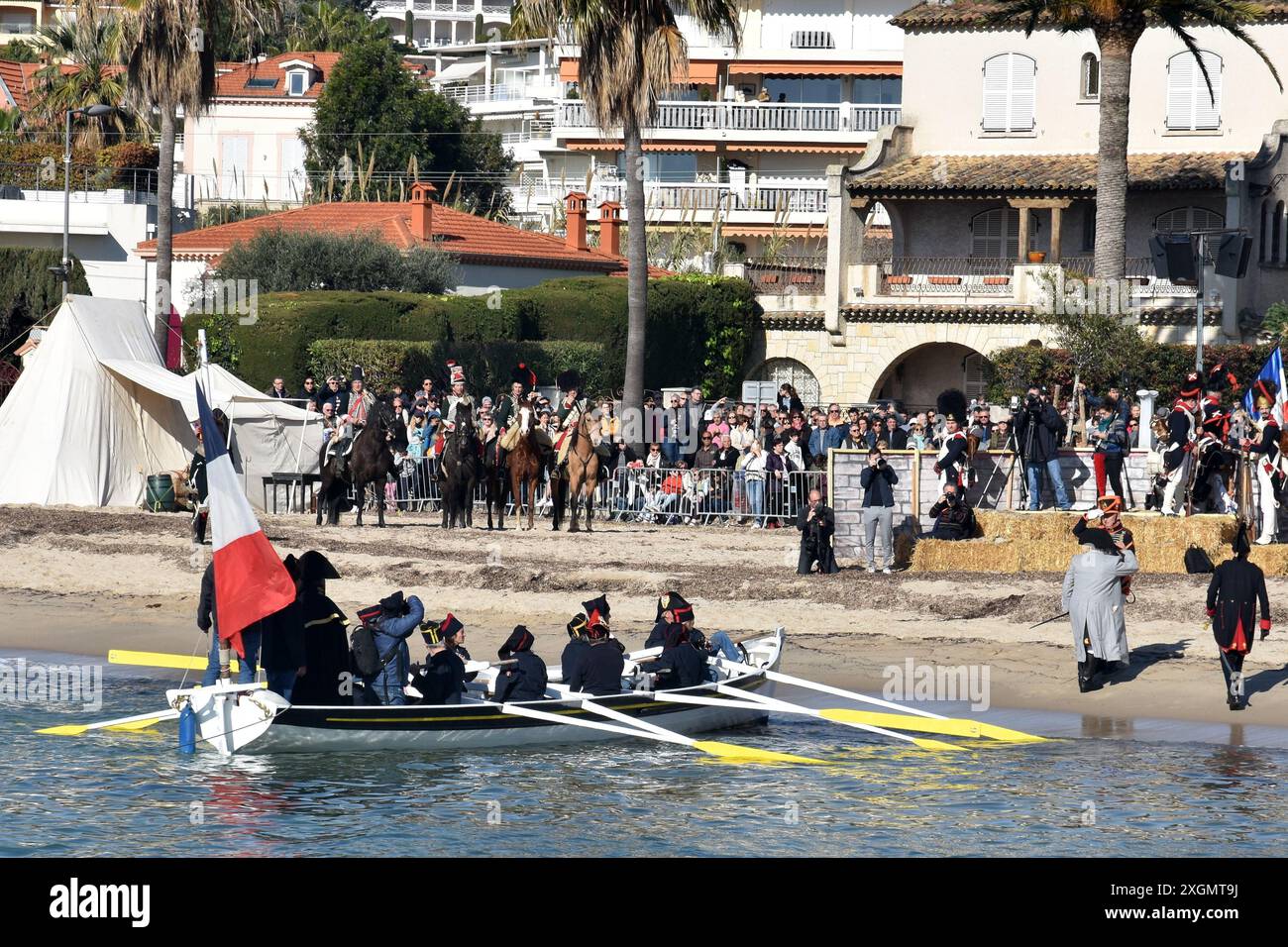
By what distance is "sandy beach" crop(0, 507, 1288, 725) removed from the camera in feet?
66.5

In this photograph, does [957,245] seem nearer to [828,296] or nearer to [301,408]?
[828,296]

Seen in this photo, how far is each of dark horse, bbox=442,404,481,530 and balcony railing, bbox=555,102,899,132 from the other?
4013 centimetres

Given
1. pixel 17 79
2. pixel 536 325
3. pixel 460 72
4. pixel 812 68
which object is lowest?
pixel 536 325

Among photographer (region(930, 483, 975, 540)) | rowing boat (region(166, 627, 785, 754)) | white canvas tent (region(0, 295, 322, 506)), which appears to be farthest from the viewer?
white canvas tent (region(0, 295, 322, 506))

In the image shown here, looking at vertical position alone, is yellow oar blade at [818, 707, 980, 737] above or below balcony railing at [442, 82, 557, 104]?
below

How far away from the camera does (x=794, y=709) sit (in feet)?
58.1

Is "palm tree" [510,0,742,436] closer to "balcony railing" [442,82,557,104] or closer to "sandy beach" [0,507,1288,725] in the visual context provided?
"sandy beach" [0,507,1288,725]

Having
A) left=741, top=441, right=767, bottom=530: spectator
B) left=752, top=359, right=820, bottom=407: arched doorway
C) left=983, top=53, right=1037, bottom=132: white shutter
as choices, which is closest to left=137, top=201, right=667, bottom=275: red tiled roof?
left=752, top=359, right=820, bottom=407: arched doorway

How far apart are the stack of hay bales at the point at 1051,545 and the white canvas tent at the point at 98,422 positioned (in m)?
12.0

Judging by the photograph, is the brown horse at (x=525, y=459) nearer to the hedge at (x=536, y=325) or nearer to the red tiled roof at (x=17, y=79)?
the hedge at (x=536, y=325)

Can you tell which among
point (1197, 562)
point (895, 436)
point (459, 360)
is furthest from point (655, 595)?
point (459, 360)

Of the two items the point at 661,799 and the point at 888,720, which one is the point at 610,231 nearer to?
the point at 888,720

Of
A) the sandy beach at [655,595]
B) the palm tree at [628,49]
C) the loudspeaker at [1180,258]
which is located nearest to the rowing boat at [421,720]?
the sandy beach at [655,595]

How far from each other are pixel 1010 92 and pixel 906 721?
31881mm
